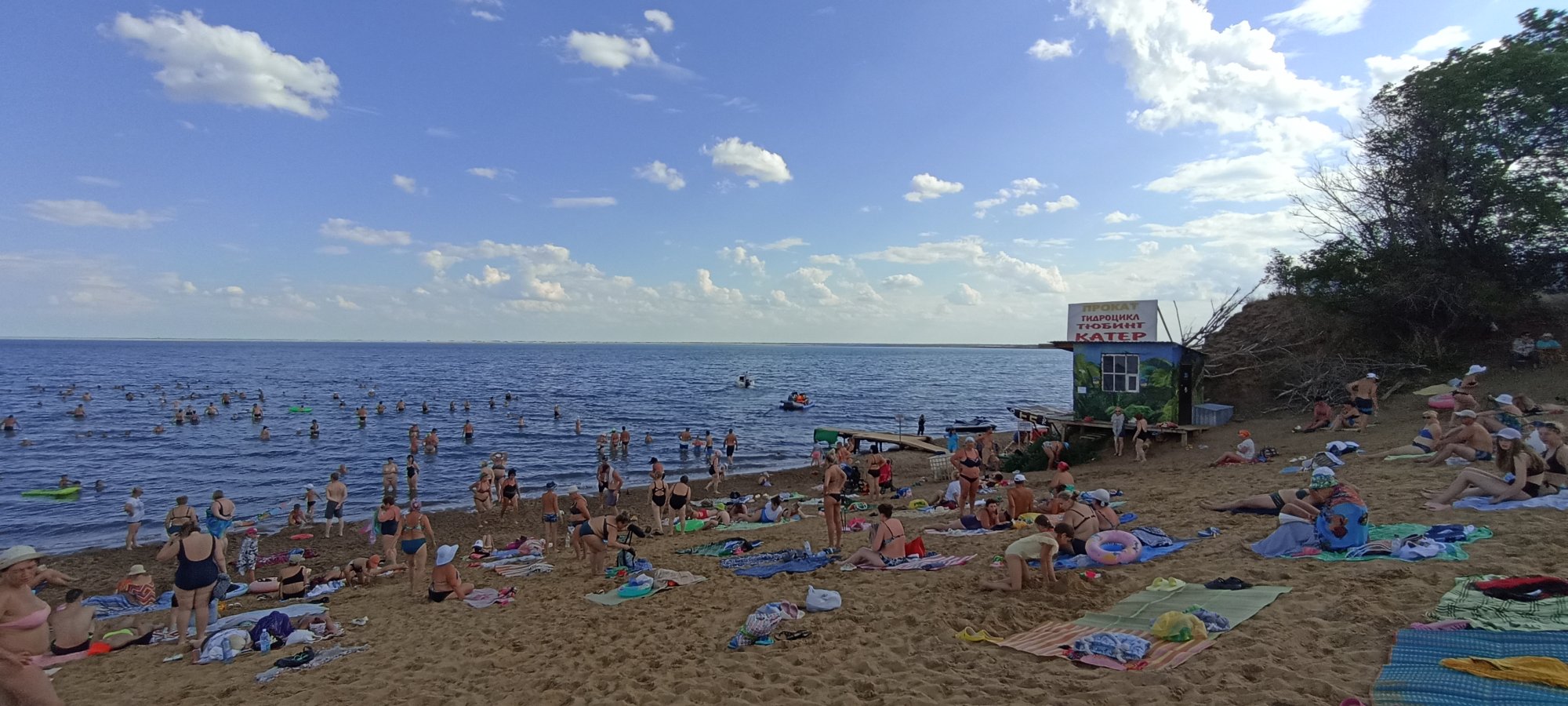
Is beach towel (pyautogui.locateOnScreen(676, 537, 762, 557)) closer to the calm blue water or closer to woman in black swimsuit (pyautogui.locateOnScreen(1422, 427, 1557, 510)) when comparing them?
woman in black swimsuit (pyautogui.locateOnScreen(1422, 427, 1557, 510))

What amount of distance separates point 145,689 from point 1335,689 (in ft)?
34.3

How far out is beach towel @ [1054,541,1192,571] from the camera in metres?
8.72

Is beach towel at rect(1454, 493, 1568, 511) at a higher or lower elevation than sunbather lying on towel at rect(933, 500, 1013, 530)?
higher

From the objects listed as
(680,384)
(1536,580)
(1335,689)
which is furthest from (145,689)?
(680,384)

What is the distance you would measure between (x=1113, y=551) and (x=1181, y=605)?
2.08 m

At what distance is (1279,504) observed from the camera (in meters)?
10.1

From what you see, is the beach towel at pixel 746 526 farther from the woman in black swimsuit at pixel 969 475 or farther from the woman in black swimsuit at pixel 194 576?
the woman in black swimsuit at pixel 194 576

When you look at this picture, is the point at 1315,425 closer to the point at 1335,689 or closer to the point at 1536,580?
the point at 1536,580

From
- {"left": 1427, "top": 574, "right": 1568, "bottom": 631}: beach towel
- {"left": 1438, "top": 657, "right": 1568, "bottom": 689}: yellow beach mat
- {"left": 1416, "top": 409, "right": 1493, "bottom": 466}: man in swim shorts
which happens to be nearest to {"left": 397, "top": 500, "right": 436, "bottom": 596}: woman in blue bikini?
{"left": 1438, "top": 657, "right": 1568, "bottom": 689}: yellow beach mat

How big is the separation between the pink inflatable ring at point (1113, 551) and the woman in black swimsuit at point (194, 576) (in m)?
10.5

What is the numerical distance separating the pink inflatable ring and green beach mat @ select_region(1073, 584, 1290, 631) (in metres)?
1.42

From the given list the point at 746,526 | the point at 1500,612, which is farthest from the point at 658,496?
the point at 1500,612

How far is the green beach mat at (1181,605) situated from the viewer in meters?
6.45

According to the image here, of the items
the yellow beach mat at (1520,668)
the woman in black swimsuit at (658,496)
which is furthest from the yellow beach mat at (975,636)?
the woman in black swimsuit at (658,496)
